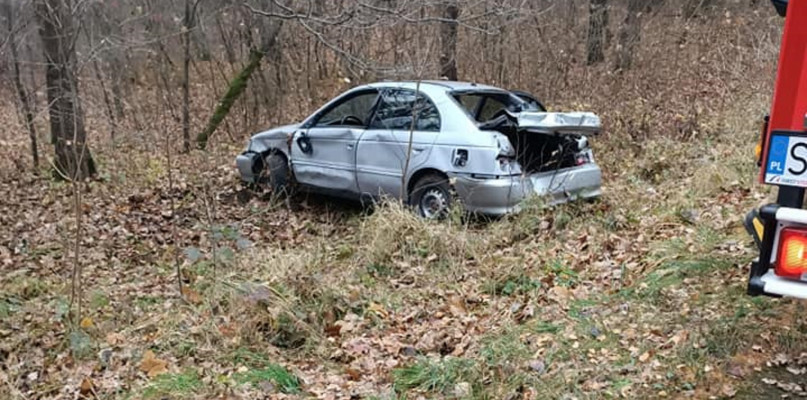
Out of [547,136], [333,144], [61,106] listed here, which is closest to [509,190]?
[547,136]

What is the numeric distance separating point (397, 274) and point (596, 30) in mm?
10701

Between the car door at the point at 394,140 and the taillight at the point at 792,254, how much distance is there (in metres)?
4.79

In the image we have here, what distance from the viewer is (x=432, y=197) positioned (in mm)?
7270

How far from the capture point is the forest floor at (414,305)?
3867mm

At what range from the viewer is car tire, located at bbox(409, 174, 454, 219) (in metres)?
7.12

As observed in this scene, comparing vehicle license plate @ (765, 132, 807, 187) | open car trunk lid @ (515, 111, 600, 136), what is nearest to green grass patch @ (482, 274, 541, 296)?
open car trunk lid @ (515, 111, 600, 136)

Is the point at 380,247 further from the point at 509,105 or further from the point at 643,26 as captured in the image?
the point at 643,26

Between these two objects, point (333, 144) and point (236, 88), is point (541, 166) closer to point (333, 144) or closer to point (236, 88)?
point (333, 144)

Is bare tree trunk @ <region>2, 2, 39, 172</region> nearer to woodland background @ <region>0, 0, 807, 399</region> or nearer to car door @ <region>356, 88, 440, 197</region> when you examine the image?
woodland background @ <region>0, 0, 807, 399</region>

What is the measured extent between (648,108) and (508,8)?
3063 millimetres

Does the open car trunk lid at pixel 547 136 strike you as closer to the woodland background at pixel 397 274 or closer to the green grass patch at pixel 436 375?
the woodland background at pixel 397 274

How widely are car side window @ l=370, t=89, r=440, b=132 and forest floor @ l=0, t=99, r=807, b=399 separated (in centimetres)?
114

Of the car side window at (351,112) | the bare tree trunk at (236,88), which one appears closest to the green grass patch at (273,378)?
the car side window at (351,112)

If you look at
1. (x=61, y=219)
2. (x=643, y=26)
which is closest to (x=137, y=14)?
(x=61, y=219)
